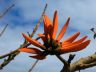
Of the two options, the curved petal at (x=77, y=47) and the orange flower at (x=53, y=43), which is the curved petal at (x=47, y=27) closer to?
the orange flower at (x=53, y=43)

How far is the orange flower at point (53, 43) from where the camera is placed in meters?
0.99

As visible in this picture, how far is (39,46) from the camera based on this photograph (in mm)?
1051

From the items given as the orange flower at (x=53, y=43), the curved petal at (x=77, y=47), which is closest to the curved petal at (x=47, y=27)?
the orange flower at (x=53, y=43)

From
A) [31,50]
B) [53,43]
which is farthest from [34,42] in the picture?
[53,43]

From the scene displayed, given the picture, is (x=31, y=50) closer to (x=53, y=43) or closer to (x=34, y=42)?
(x=34, y=42)

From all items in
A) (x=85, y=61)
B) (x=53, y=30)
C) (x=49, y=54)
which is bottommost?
(x=85, y=61)

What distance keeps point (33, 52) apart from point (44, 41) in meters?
0.12

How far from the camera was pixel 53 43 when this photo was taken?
3.77ft

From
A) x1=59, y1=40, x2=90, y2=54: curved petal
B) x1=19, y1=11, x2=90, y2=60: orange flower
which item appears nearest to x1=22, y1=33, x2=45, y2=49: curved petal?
x1=19, y1=11, x2=90, y2=60: orange flower

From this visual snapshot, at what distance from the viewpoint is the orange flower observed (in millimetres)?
986

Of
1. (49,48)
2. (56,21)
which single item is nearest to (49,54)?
(49,48)

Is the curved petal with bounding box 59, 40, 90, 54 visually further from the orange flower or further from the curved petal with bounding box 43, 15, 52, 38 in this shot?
the curved petal with bounding box 43, 15, 52, 38

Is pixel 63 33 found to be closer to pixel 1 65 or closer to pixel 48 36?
pixel 48 36

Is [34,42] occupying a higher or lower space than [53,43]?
higher
